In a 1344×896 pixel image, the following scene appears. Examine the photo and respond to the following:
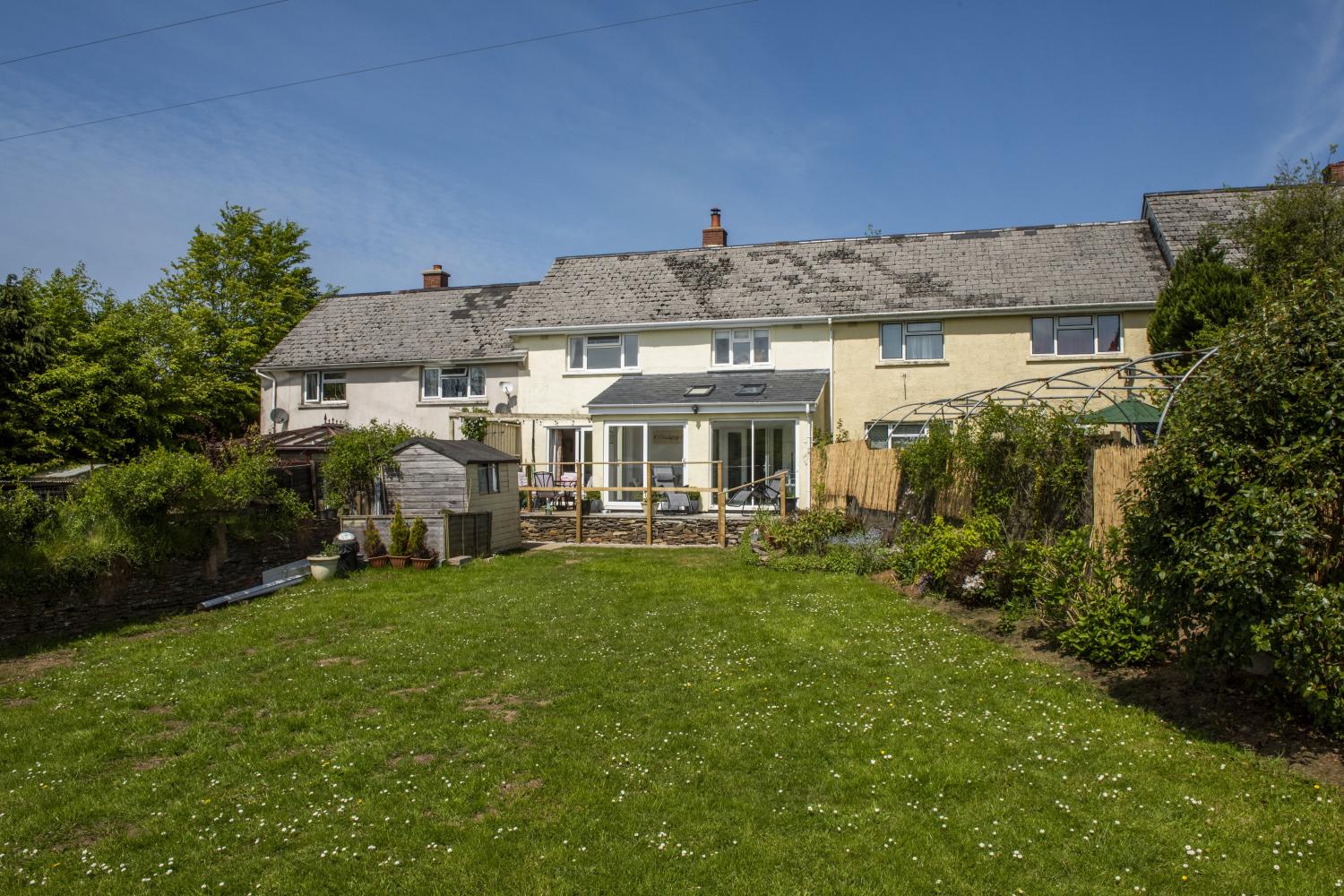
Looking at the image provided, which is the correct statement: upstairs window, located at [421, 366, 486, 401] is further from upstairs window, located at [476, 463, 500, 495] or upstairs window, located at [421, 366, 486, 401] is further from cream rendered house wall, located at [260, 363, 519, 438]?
upstairs window, located at [476, 463, 500, 495]

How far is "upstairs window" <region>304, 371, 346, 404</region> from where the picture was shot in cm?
2998

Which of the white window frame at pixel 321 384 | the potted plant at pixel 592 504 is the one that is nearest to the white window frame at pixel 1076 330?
the potted plant at pixel 592 504

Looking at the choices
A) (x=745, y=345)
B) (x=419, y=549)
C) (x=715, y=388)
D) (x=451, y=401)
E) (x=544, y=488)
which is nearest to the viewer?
(x=419, y=549)

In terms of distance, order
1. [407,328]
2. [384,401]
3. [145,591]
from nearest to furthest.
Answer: [145,591] → [384,401] → [407,328]

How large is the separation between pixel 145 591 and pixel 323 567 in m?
2.74

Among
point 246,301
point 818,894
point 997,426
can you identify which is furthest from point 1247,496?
point 246,301

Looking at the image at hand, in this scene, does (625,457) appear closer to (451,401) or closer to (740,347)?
(740,347)

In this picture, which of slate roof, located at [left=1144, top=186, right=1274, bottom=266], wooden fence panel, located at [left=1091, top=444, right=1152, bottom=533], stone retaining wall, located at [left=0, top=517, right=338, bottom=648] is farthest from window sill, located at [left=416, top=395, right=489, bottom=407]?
wooden fence panel, located at [left=1091, top=444, right=1152, bottom=533]

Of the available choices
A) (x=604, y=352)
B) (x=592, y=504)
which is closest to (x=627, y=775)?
(x=592, y=504)

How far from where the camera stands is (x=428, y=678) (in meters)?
8.71

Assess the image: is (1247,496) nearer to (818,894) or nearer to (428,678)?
(818,894)

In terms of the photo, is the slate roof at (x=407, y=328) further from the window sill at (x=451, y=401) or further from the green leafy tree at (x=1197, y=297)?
the green leafy tree at (x=1197, y=297)

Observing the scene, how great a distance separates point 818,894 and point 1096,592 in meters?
5.23

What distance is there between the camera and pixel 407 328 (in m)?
30.7
